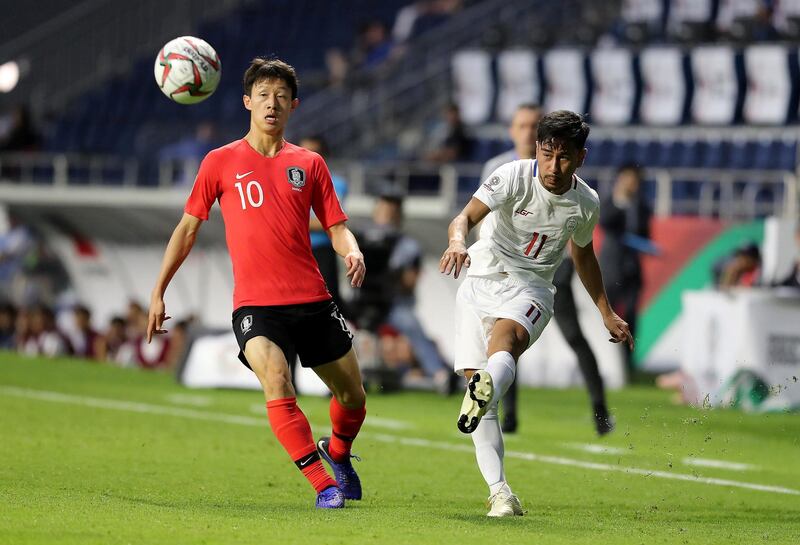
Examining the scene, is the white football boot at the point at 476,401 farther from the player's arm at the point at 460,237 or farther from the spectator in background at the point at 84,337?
the spectator in background at the point at 84,337

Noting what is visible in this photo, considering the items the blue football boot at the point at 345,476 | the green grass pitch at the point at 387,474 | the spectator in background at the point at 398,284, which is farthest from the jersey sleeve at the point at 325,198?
the spectator in background at the point at 398,284

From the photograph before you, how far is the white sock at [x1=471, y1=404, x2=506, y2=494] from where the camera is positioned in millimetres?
6941

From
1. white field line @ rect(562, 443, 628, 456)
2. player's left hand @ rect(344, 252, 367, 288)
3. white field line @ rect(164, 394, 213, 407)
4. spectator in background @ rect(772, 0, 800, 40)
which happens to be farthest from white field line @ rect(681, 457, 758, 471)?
spectator in background @ rect(772, 0, 800, 40)

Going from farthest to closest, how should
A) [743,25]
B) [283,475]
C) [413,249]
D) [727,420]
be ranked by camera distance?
[743,25] < [413,249] < [727,420] < [283,475]

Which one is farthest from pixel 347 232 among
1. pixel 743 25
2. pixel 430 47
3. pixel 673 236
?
pixel 430 47

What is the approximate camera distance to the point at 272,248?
272 inches

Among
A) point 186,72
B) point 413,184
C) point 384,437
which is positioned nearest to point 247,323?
point 186,72

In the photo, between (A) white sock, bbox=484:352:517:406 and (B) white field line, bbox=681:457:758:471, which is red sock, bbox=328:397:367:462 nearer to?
(A) white sock, bbox=484:352:517:406

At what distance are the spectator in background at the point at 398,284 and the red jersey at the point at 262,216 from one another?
769cm

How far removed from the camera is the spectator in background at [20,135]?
84.3ft

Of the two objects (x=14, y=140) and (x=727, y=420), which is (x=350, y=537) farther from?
(x=14, y=140)

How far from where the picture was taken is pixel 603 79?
71.1 ft

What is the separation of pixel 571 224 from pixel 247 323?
1585 mm

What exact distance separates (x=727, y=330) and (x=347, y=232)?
317 inches
